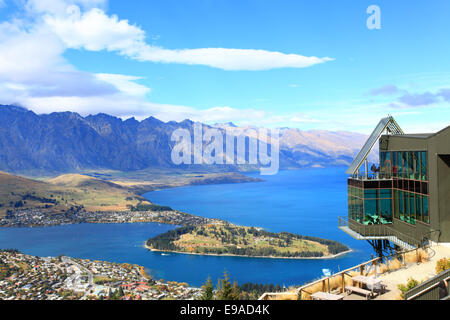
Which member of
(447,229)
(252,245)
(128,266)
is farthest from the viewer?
(252,245)

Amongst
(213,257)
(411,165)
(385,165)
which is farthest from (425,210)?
(213,257)

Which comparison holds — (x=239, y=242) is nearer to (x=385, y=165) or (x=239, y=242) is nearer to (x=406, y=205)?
(x=385, y=165)

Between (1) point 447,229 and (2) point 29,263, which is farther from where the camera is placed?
(2) point 29,263

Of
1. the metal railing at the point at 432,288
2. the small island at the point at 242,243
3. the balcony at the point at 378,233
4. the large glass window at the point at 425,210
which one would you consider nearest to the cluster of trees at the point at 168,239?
the small island at the point at 242,243

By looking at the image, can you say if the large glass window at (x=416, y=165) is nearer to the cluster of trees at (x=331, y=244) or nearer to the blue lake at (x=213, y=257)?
the blue lake at (x=213, y=257)
